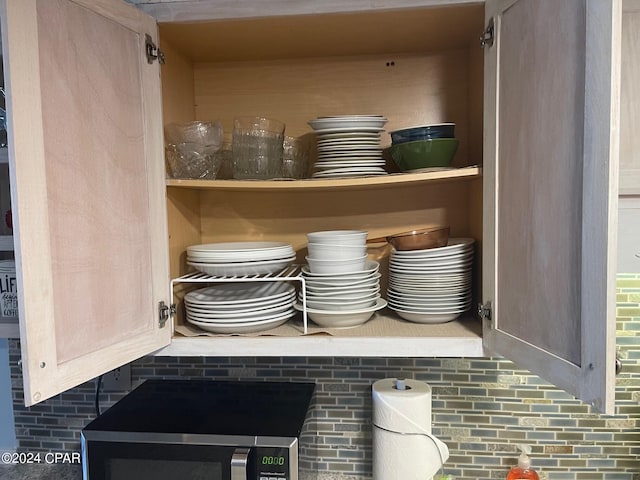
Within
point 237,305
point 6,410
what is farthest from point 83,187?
point 6,410

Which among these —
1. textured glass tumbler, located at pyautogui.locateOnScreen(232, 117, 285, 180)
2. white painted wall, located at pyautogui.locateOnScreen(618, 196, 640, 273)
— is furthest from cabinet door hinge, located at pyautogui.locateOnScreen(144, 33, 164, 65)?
white painted wall, located at pyautogui.locateOnScreen(618, 196, 640, 273)

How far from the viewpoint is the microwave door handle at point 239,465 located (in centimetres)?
97

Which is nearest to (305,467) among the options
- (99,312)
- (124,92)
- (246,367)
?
(246,367)

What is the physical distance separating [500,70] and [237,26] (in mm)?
590

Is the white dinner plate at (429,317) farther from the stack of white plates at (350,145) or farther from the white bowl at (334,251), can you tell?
the stack of white plates at (350,145)

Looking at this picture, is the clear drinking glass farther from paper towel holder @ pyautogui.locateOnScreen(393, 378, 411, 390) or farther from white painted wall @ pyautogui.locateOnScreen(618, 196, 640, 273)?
white painted wall @ pyautogui.locateOnScreen(618, 196, 640, 273)

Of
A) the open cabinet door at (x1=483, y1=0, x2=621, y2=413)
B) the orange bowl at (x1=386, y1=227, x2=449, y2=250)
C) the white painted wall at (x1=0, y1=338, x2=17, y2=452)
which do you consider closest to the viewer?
the open cabinet door at (x1=483, y1=0, x2=621, y2=413)

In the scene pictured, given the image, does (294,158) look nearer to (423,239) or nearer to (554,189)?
(423,239)

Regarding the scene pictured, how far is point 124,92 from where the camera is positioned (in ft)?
3.10

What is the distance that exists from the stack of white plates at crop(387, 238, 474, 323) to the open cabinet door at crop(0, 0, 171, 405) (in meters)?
0.57

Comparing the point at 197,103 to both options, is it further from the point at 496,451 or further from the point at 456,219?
the point at 496,451

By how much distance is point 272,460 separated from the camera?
969mm

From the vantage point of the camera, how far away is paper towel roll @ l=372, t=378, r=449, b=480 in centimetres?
117

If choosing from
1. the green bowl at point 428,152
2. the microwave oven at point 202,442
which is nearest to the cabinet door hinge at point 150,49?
the green bowl at point 428,152
